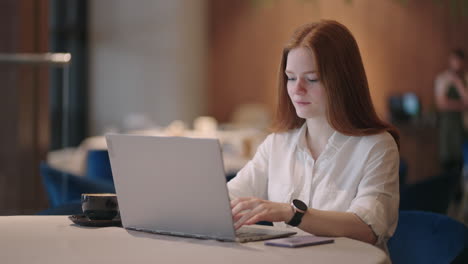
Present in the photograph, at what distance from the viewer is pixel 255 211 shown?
181 centimetres

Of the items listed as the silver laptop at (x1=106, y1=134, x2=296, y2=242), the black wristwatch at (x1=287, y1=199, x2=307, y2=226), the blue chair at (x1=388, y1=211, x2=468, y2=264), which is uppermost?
the silver laptop at (x1=106, y1=134, x2=296, y2=242)

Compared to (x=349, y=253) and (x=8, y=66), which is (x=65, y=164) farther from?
(x=349, y=253)

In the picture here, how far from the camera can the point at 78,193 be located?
3.43 metres

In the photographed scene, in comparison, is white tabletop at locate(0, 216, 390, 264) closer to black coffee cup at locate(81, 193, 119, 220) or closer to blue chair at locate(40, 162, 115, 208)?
black coffee cup at locate(81, 193, 119, 220)

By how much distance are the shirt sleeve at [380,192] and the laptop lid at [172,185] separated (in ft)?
1.55

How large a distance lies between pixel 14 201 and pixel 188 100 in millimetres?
6118

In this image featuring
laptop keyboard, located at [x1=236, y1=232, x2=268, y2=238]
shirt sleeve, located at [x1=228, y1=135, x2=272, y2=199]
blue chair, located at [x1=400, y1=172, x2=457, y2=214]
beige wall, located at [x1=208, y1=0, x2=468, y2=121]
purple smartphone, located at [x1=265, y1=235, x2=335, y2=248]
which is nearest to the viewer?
purple smartphone, located at [x1=265, y1=235, x2=335, y2=248]

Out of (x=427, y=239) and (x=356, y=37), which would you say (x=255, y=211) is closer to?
(x=427, y=239)

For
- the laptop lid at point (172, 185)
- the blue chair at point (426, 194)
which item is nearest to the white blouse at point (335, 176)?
the laptop lid at point (172, 185)

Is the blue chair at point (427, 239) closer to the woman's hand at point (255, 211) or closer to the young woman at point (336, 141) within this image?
the young woman at point (336, 141)

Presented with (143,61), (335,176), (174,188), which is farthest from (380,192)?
(143,61)

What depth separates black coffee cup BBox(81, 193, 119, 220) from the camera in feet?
6.40

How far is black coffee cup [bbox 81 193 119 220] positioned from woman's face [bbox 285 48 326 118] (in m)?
0.61

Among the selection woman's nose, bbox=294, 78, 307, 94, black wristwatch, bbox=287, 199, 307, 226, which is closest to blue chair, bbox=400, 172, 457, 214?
woman's nose, bbox=294, 78, 307, 94
